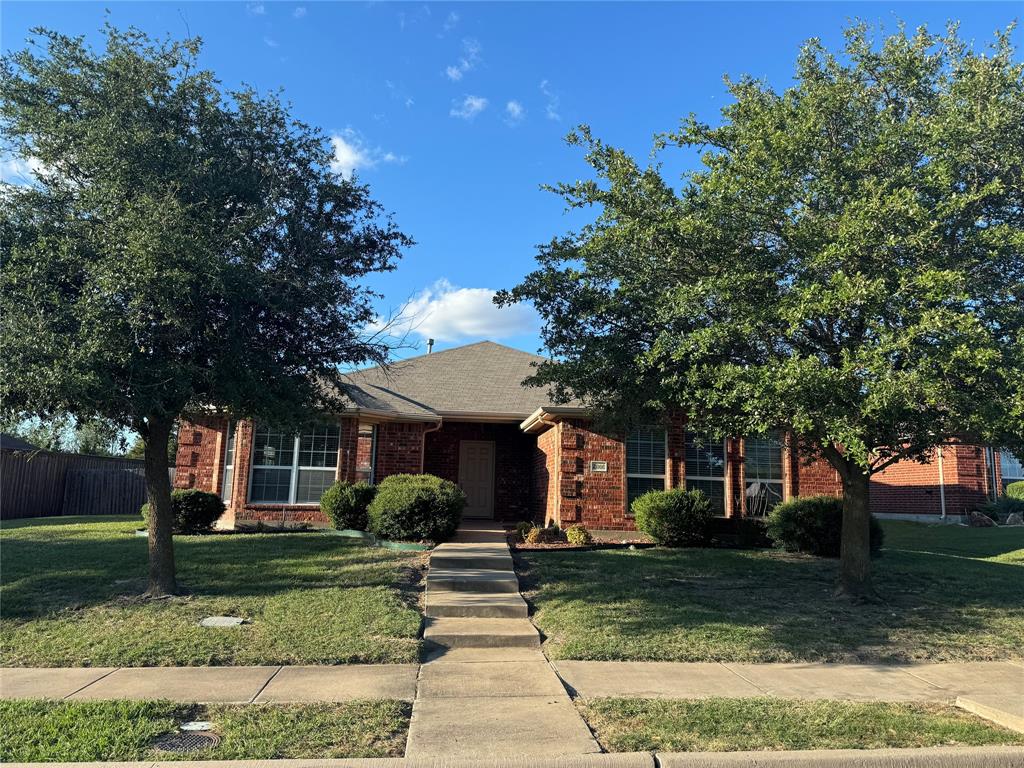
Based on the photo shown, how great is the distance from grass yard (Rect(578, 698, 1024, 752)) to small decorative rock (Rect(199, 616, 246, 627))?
420cm

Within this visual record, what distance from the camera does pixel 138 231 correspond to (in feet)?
24.5

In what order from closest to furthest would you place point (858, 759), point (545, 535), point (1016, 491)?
1. point (858, 759)
2. point (545, 535)
3. point (1016, 491)

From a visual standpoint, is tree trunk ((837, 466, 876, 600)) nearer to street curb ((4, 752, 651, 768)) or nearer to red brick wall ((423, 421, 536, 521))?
street curb ((4, 752, 651, 768))

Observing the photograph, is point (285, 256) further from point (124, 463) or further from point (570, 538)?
point (124, 463)

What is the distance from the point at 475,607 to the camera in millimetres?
8570

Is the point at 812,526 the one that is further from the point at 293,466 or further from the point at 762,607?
the point at 293,466

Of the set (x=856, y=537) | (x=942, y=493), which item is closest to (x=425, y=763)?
(x=856, y=537)

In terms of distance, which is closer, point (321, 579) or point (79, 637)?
point (79, 637)

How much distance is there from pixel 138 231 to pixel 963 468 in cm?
2166

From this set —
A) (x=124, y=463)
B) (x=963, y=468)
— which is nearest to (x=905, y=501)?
(x=963, y=468)

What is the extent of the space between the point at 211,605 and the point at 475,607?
10.5 ft

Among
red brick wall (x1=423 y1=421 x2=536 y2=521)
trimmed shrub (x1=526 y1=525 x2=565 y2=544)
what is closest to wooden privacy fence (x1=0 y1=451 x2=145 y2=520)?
red brick wall (x1=423 y1=421 x2=536 y2=521)

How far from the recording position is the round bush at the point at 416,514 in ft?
41.1

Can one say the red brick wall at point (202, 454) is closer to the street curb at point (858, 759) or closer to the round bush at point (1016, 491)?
the street curb at point (858, 759)
